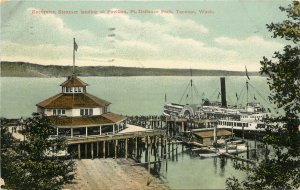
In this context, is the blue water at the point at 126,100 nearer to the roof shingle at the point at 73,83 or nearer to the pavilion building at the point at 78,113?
the roof shingle at the point at 73,83

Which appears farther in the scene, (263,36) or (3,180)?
(263,36)

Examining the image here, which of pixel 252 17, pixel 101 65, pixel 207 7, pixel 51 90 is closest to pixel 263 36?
pixel 252 17

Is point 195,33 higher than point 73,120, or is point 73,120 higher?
point 195,33

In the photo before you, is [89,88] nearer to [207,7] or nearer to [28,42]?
[28,42]

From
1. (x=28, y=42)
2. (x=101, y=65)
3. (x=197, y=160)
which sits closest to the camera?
(x=28, y=42)

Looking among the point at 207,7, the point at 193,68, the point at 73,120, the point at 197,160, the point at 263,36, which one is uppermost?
the point at 207,7

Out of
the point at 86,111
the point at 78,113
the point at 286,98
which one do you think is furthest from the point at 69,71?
the point at 286,98
